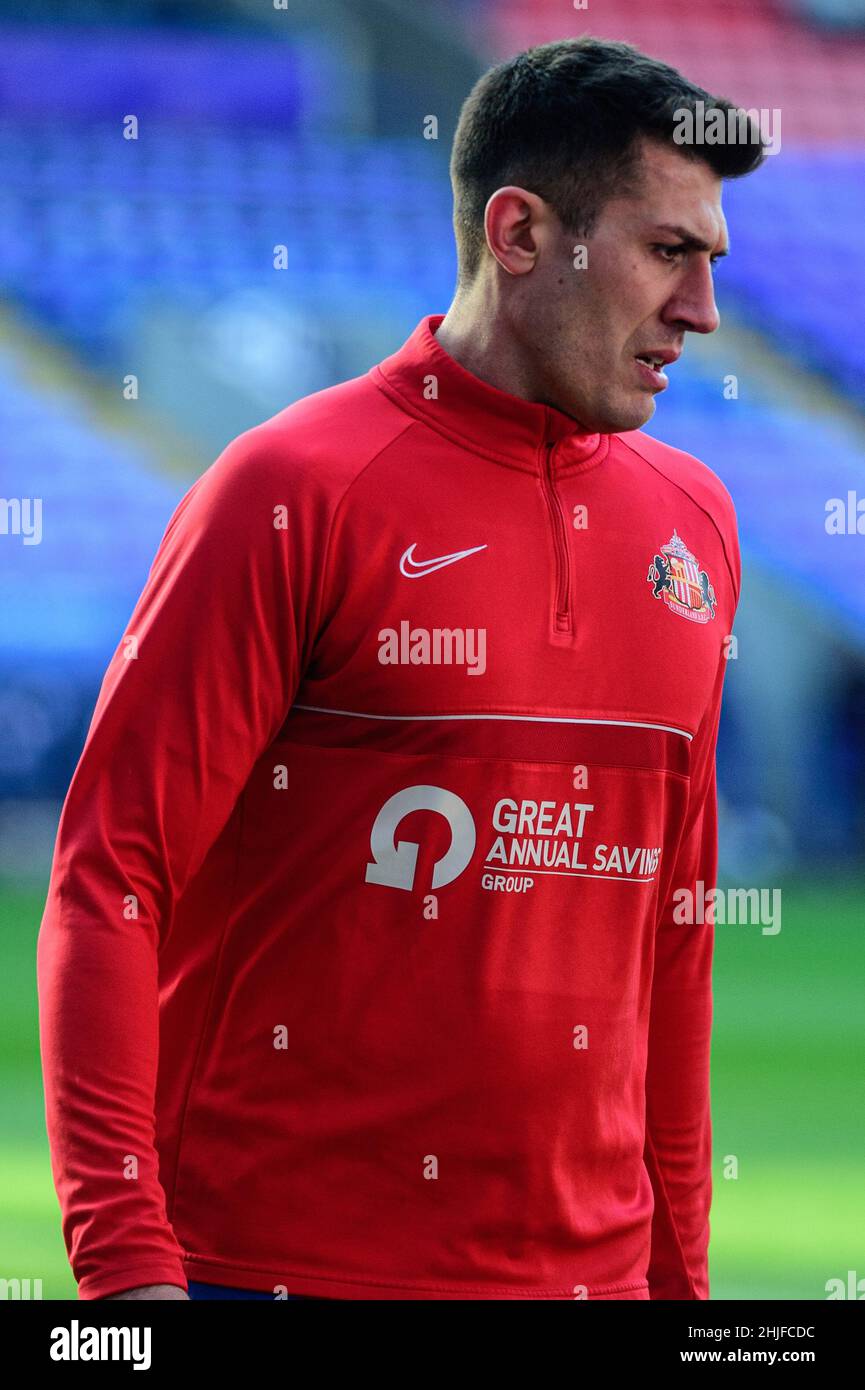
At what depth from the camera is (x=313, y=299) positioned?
1262 cm

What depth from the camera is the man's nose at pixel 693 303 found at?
1.92 metres

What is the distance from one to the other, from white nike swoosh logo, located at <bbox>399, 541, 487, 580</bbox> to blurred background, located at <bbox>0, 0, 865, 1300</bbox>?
9.56 m

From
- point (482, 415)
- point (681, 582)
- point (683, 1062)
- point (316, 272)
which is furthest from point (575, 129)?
point (316, 272)

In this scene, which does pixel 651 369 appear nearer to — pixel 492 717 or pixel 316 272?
pixel 492 717

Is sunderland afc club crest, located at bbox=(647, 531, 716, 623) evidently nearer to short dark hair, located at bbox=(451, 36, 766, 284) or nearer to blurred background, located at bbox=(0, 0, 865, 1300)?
short dark hair, located at bbox=(451, 36, 766, 284)

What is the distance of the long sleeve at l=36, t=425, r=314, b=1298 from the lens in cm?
163

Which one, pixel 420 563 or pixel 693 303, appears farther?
pixel 693 303

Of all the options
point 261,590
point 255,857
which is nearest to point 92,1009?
point 255,857

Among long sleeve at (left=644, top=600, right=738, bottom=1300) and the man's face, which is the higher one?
the man's face

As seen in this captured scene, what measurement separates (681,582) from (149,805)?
2.03ft

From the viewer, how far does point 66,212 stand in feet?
42.9

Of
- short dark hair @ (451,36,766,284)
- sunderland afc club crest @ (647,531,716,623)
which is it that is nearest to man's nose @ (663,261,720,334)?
short dark hair @ (451,36,766,284)
